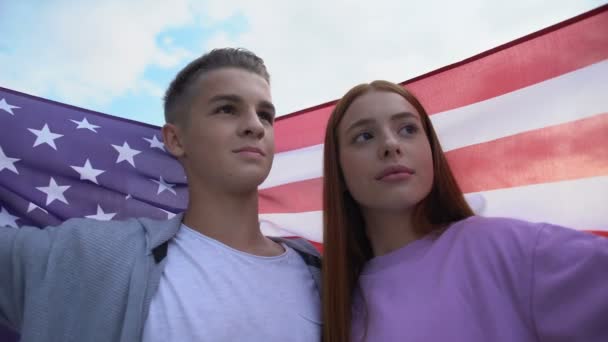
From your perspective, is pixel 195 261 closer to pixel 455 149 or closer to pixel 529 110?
pixel 455 149

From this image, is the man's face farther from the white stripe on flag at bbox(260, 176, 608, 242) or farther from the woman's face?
the white stripe on flag at bbox(260, 176, 608, 242)

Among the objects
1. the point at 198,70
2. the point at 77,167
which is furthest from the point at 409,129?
the point at 77,167

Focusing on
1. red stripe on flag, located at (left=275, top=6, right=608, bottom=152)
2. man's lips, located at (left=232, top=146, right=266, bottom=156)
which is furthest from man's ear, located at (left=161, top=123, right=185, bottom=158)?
red stripe on flag, located at (left=275, top=6, right=608, bottom=152)

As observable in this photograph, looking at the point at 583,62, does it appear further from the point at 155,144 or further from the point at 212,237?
the point at 155,144

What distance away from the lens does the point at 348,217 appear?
222 centimetres

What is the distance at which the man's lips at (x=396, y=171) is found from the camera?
1781 mm

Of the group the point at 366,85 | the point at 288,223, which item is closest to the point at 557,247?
the point at 366,85

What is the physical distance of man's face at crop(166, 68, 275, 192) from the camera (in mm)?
1984

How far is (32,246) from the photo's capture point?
5.36 feet

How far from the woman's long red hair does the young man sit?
0.13 m

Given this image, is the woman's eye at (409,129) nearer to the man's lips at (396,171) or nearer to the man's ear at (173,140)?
the man's lips at (396,171)

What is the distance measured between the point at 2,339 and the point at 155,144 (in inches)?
65.3

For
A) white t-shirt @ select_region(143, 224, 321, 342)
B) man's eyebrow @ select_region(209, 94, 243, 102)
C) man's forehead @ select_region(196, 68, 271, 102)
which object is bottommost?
white t-shirt @ select_region(143, 224, 321, 342)

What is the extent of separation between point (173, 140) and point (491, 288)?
5.57 ft
